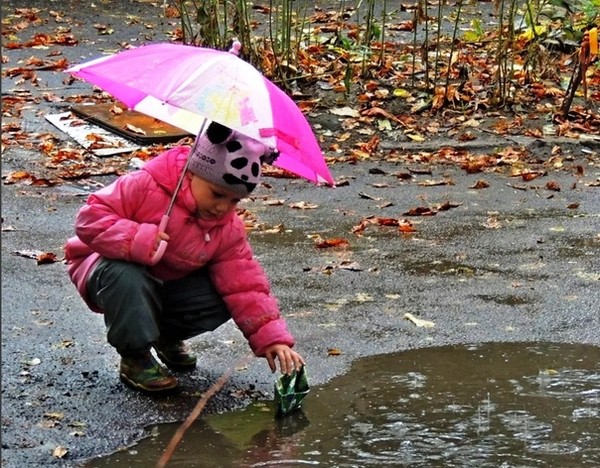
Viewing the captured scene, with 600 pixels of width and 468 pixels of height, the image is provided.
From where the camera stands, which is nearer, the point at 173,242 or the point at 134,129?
the point at 173,242

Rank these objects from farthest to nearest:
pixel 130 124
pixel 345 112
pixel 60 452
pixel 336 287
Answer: pixel 345 112, pixel 130 124, pixel 336 287, pixel 60 452

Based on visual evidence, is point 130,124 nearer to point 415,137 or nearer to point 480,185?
point 415,137

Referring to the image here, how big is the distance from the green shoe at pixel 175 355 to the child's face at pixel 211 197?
589mm

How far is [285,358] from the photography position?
361 cm

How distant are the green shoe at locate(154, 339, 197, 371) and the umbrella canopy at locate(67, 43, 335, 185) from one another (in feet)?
2.61

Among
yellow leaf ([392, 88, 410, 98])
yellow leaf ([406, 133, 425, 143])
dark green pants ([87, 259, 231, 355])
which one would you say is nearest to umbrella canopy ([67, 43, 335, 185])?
dark green pants ([87, 259, 231, 355])

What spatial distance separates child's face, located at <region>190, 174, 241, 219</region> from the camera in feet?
11.8

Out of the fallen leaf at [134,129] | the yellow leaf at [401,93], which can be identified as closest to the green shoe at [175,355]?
the fallen leaf at [134,129]

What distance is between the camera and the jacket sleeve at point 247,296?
3664 millimetres

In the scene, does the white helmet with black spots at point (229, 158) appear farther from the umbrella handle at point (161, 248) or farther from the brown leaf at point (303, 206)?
the brown leaf at point (303, 206)

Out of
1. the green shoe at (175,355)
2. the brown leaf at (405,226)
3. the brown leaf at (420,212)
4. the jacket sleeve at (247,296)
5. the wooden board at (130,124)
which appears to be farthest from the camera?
the wooden board at (130,124)

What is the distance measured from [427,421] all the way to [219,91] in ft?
4.20

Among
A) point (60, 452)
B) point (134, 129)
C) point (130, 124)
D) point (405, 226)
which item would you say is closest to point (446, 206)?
point (405, 226)

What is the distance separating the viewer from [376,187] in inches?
277
